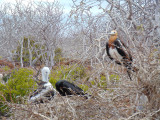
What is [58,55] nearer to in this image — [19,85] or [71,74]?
[71,74]

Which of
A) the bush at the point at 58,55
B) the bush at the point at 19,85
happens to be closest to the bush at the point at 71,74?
the bush at the point at 19,85

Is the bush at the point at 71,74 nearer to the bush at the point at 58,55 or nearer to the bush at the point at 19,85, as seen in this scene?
the bush at the point at 19,85

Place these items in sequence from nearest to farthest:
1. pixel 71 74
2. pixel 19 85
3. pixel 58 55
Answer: pixel 19 85
pixel 71 74
pixel 58 55

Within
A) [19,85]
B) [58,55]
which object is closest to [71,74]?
[19,85]

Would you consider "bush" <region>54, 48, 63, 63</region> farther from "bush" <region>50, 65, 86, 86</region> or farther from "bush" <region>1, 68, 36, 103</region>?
"bush" <region>1, 68, 36, 103</region>

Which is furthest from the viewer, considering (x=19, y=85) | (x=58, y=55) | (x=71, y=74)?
(x=58, y=55)

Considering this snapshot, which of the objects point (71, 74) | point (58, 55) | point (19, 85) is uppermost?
point (58, 55)

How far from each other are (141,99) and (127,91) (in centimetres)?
18

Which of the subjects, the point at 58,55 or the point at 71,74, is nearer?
the point at 71,74

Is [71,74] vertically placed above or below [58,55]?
below

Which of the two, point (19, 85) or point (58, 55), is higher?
point (58, 55)

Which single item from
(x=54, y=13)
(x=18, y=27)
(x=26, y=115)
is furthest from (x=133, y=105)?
(x=18, y=27)

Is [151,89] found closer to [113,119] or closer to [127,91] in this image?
[127,91]

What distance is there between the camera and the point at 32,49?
1089 centimetres
